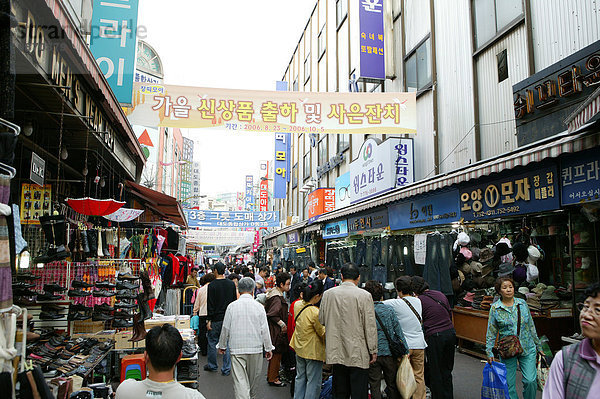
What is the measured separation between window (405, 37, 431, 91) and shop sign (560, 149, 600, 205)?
726cm

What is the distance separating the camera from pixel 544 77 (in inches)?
296

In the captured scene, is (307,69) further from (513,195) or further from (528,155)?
(528,155)

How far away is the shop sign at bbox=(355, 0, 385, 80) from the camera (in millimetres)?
13617

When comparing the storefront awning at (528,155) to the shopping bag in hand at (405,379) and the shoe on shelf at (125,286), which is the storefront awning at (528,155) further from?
the shoe on shelf at (125,286)

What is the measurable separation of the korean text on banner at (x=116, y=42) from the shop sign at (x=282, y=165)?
82.0ft

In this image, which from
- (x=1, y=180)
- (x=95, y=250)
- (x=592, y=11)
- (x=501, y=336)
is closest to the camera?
(x=1, y=180)

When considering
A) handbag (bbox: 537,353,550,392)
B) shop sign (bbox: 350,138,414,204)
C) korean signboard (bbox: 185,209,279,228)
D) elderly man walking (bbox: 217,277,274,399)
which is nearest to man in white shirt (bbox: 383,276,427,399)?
handbag (bbox: 537,353,550,392)

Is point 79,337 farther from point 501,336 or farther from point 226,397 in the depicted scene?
point 501,336

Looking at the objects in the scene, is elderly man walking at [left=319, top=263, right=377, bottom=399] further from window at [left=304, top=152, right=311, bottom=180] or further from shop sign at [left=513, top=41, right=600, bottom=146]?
window at [left=304, top=152, right=311, bottom=180]

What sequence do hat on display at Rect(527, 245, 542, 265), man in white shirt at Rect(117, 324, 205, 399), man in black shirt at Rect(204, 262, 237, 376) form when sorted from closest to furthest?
1. man in white shirt at Rect(117, 324, 205, 399)
2. hat on display at Rect(527, 245, 542, 265)
3. man in black shirt at Rect(204, 262, 237, 376)

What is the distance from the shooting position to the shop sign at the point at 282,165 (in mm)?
34875

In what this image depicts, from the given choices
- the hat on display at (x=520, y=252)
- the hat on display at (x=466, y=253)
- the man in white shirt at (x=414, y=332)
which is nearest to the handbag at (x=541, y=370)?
the man in white shirt at (x=414, y=332)

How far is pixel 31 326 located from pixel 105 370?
1.39 m

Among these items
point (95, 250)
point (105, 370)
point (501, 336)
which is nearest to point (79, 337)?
point (105, 370)
